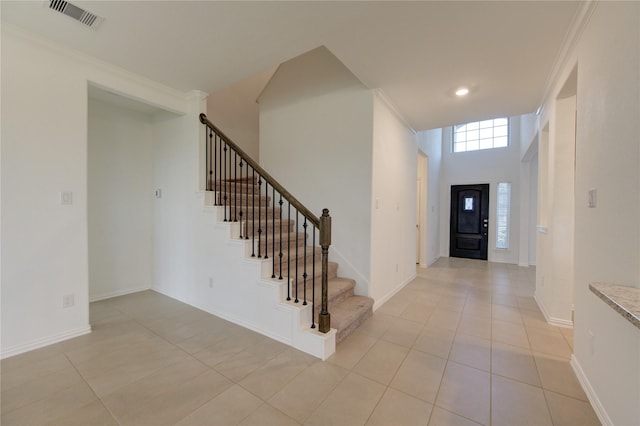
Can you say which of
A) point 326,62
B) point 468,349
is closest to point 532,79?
point 326,62

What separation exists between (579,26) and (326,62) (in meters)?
2.47

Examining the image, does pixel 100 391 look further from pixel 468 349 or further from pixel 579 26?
pixel 579 26

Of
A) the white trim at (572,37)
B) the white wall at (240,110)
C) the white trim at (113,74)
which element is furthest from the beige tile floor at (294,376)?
the white wall at (240,110)

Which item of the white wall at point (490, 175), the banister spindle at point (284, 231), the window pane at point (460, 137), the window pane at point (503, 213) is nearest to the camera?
the banister spindle at point (284, 231)

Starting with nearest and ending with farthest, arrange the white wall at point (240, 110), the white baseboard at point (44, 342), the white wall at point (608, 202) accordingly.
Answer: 1. the white wall at point (608, 202)
2. the white baseboard at point (44, 342)
3. the white wall at point (240, 110)

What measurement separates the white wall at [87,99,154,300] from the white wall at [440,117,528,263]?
680 centimetres

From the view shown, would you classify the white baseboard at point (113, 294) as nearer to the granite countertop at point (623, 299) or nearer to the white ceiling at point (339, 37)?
the white ceiling at point (339, 37)

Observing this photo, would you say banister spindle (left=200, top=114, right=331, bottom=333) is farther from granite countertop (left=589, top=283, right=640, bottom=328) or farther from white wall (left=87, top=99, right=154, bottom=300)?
granite countertop (left=589, top=283, right=640, bottom=328)

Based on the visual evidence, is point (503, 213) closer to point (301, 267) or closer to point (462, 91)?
point (462, 91)

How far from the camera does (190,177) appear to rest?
3.38m

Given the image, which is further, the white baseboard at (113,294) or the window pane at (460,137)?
the window pane at (460,137)

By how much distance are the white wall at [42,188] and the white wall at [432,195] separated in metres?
5.26

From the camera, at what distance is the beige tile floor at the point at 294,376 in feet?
5.30

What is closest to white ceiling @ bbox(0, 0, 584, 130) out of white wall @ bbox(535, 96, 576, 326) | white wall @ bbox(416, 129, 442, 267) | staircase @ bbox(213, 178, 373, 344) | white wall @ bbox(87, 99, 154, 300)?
white wall @ bbox(535, 96, 576, 326)
